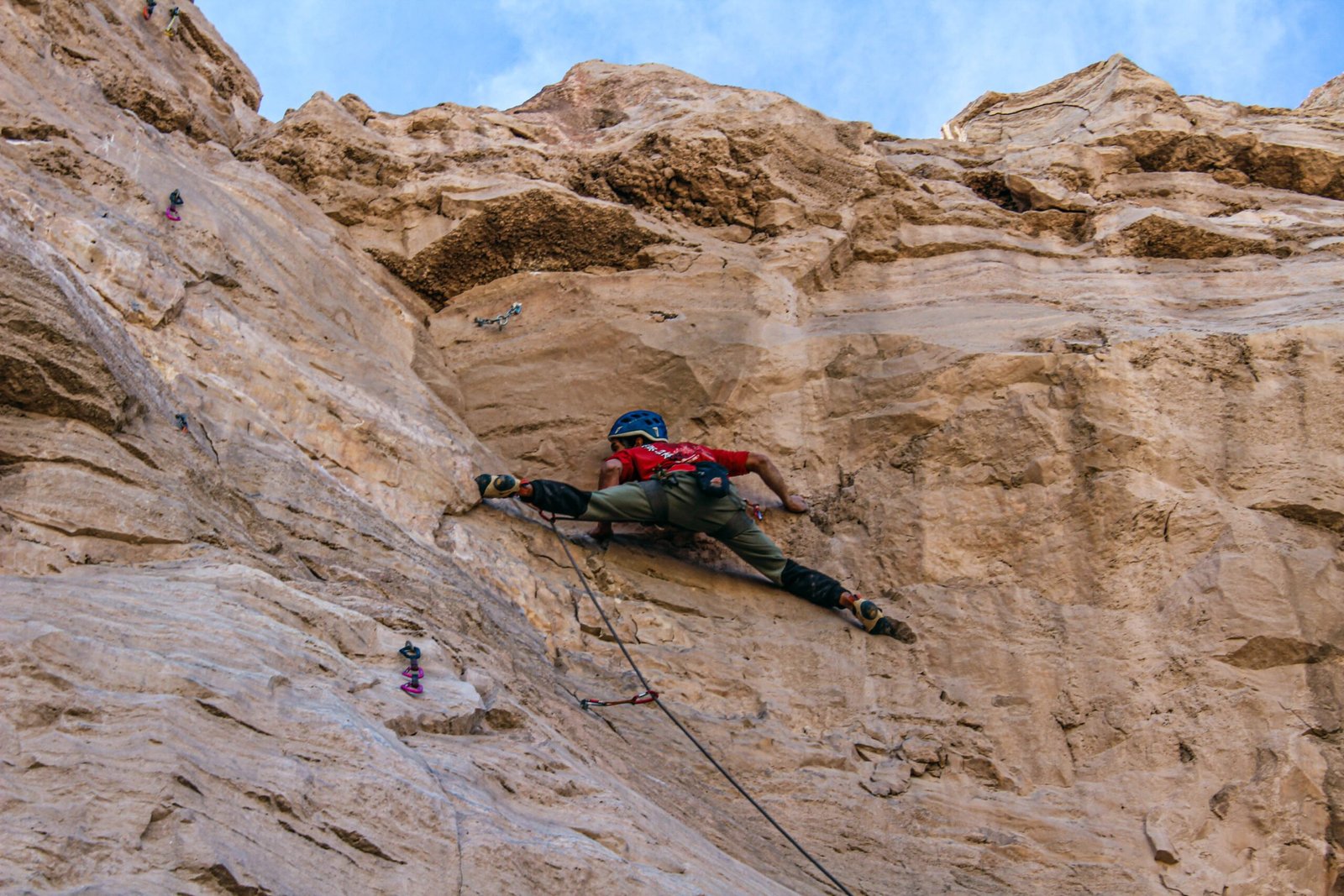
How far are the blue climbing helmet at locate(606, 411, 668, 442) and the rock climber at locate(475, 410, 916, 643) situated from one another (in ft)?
0.25

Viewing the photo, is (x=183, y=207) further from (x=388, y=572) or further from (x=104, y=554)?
(x=104, y=554)

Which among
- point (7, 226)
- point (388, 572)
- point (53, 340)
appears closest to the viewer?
point (53, 340)

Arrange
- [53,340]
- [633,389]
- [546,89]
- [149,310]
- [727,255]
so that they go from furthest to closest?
1. [546,89]
2. [727,255]
3. [633,389]
4. [149,310]
5. [53,340]

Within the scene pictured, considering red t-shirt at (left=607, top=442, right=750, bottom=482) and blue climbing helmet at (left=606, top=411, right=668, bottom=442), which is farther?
blue climbing helmet at (left=606, top=411, right=668, bottom=442)

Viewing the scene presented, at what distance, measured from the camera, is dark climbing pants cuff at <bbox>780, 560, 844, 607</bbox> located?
6.79 metres

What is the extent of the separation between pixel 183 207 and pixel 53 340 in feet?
9.13

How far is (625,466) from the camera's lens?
733 centimetres

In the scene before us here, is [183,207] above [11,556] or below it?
above

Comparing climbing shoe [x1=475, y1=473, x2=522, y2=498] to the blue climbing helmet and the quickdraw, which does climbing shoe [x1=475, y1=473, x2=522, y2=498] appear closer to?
the blue climbing helmet

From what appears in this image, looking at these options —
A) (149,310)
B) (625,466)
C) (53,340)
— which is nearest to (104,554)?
(53,340)

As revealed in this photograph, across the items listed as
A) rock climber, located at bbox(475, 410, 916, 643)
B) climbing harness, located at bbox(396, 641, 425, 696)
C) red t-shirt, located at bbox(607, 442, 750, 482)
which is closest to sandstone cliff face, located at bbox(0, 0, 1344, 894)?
climbing harness, located at bbox(396, 641, 425, 696)

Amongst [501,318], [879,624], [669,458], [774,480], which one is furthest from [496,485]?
[501,318]

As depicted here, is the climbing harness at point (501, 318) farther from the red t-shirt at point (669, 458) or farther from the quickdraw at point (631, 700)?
the quickdraw at point (631, 700)

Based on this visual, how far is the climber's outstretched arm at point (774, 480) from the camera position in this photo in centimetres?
A: 742
